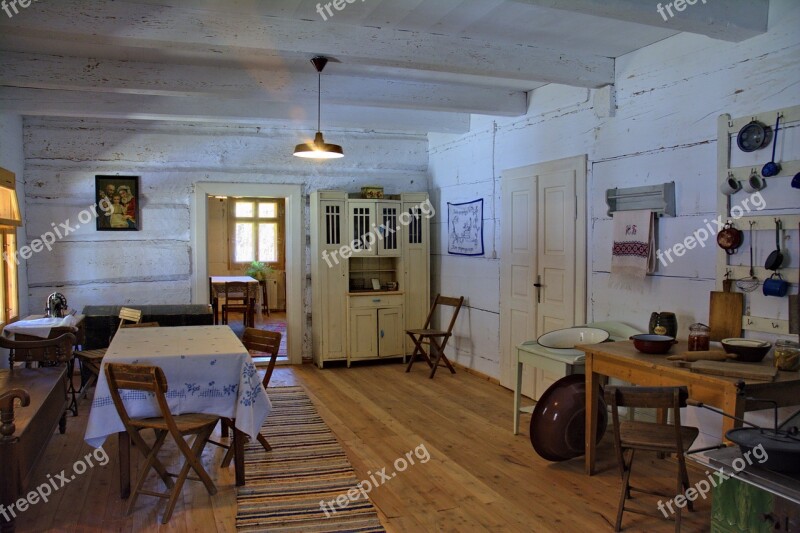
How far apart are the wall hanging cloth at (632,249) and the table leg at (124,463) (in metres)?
3.47

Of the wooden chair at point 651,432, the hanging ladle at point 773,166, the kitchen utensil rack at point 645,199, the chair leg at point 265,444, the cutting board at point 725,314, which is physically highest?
the hanging ladle at point 773,166

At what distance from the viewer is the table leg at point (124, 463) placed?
348 cm

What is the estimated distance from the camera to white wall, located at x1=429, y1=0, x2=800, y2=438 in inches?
140

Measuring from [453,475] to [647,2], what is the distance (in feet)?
9.70

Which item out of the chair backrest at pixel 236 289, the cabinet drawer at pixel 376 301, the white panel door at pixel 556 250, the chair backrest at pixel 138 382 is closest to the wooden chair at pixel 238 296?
the chair backrest at pixel 236 289

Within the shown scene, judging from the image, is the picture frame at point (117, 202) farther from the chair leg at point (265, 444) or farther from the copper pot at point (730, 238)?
the copper pot at point (730, 238)

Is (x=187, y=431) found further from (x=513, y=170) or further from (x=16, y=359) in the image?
(x=513, y=170)

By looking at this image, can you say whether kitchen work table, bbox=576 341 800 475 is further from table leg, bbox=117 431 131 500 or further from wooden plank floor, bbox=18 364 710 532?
table leg, bbox=117 431 131 500

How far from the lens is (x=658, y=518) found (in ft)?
10.8

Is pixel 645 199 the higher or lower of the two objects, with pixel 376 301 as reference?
higher

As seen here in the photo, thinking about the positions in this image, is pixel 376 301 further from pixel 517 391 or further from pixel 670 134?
pixel 670 134

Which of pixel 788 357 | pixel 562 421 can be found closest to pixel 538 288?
pixel 562 421

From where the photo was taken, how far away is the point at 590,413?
12.6ft

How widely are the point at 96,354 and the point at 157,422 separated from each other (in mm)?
2135
